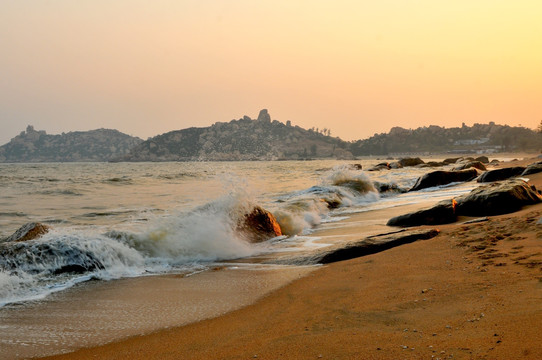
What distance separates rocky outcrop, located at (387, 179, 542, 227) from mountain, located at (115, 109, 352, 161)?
140805 millimetres

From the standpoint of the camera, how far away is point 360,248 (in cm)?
597

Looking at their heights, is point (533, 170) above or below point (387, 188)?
above

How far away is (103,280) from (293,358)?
3673 mm

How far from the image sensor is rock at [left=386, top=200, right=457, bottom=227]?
782cm

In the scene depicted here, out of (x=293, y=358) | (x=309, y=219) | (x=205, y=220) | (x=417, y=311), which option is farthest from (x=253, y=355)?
(x=309, y=219)

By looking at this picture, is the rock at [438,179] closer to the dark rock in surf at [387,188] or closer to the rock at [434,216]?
the dark rock in surf at [387,188]

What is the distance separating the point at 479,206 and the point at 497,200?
31cm

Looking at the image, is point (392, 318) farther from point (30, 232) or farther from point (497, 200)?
point (30, 232)

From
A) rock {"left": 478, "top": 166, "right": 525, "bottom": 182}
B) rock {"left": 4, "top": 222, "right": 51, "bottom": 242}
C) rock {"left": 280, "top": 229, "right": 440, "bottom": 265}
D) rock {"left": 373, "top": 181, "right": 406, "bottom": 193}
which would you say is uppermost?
rock {"left": 4, "top": 222, "right": 51, "bottom": 242}

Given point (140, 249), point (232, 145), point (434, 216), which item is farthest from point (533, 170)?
point (232, 145)

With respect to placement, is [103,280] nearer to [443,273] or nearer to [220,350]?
[220,350]

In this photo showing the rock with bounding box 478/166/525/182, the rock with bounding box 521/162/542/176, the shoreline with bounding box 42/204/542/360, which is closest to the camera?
the shoreline with bounding box 42/204/542/360

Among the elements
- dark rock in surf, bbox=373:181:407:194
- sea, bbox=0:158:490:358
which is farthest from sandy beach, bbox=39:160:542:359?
dark rock in surf, bbox=373:181:407:194

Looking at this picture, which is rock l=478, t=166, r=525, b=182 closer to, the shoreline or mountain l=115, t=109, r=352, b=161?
the shoreline
